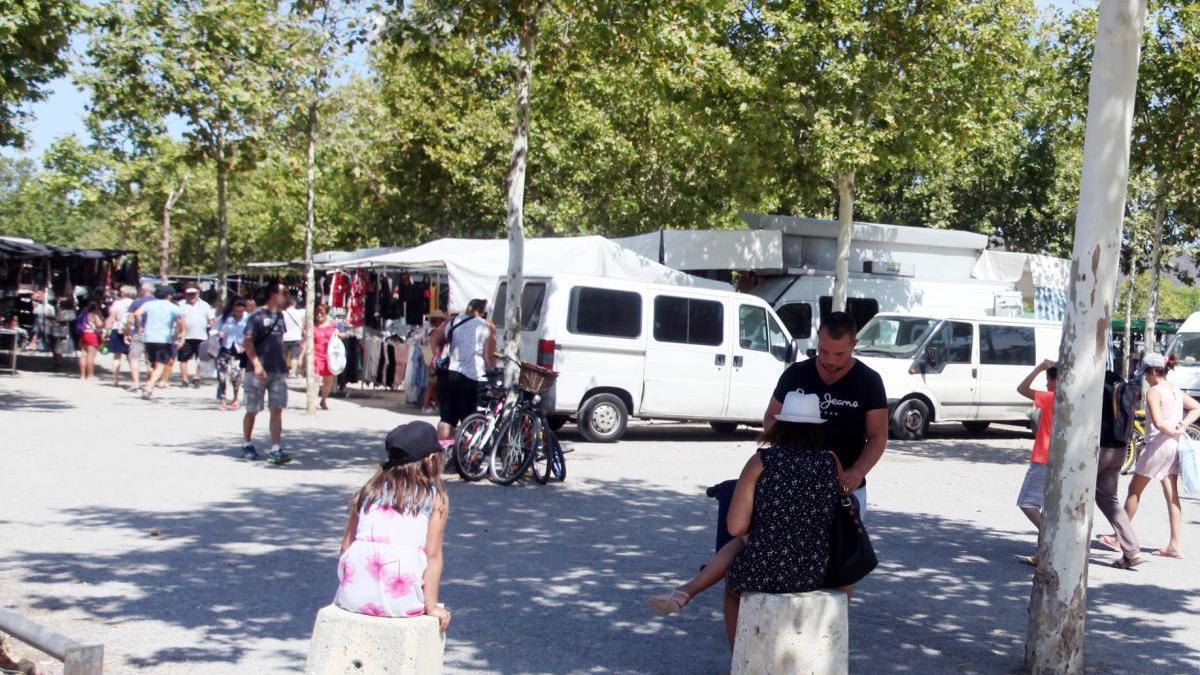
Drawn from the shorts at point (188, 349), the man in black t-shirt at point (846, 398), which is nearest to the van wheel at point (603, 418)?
the shorts at point (188, 349)

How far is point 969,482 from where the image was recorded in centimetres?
1431

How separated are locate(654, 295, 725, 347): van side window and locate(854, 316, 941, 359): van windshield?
123 inches

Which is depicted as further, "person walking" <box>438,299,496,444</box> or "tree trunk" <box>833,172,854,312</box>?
"tree trunk" <box>833,172,854,312</box>

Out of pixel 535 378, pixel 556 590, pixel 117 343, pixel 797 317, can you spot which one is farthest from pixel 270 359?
pixel 117 343

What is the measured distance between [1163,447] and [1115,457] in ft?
2.93

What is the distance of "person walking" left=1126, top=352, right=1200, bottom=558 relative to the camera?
9922 mm

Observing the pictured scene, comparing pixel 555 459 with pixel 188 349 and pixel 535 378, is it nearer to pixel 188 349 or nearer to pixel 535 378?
pixel 535 378

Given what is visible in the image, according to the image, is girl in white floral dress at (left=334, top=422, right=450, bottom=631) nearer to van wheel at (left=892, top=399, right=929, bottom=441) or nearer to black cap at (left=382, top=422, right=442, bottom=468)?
black cap at (left=382, top=422, right=442, bottom=468)

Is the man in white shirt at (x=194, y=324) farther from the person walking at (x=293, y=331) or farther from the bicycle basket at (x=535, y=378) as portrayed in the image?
the bicycle basket at (x=535, y=378)

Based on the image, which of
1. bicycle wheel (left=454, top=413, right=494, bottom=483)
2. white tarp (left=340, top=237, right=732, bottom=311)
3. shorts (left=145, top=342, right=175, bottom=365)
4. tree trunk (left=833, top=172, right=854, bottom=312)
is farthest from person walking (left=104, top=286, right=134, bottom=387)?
bicycle wheel (left=454, top=413, right=494, bottom=483)

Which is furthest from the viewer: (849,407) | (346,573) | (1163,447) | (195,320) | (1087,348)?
(195,320)

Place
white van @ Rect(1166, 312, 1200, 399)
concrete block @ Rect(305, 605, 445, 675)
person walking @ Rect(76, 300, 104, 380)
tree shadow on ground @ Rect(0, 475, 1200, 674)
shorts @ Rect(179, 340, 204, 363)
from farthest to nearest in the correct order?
Result: person walking @ Rect(76, 300, 104, 380) → shorts @ Rect(179, 340, 204, 363) → white van @ Rect(1166, 312, 1200, 399) → tree shadow on ground @ Rect(0, 475, 1200, 674) → concrete block @ Rect(305, 605, 445, 675)

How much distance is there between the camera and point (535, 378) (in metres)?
12.1

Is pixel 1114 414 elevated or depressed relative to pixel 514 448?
elevated
